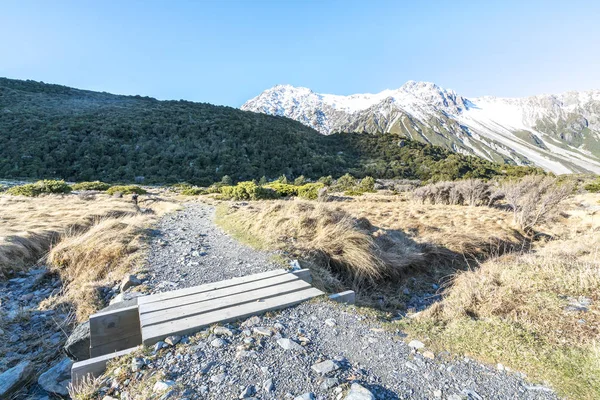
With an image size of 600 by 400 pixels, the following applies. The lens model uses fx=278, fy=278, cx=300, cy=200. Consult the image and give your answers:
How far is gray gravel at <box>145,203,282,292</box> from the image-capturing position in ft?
15.0

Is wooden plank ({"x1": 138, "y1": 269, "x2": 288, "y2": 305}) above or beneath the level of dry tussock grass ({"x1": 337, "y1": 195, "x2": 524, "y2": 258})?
above

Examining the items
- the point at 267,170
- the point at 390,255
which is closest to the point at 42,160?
→ the point at 267,170

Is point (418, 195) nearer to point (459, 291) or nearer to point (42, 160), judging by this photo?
point (459, 291)

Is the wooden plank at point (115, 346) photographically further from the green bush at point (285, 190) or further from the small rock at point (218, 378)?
the green bush at point (285, 190)

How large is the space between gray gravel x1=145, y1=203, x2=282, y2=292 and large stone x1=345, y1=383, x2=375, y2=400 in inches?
119

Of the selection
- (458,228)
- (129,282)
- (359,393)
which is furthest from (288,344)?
(458,228)

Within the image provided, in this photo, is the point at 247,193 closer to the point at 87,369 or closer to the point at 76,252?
the point at 76,252

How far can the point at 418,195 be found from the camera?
19.6 m

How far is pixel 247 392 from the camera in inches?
81.0

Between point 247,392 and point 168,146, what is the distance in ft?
143

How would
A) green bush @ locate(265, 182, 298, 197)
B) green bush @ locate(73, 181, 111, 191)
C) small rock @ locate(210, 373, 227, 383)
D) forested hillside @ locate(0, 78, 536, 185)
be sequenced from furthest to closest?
forested hillside @ locate(0, 78, 536, 185)
green bush @ locate(265, 182, 298, 197)
green bush @ locate(73, 181, 111, 191)
small rock @ locate(210, 373, 227, 383)

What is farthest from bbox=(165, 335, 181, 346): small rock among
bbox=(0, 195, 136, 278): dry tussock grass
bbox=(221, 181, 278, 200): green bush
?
bbox=(221, 181, 278, 200): green bush

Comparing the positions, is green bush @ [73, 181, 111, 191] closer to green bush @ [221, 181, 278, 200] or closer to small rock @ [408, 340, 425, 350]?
green bush @ [221, 181, 278, 200]

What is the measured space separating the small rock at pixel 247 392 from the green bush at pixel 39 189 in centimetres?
2005
